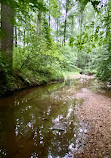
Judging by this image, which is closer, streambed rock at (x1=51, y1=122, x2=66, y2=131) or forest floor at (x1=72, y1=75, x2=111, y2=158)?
forest floor at (x1=72, y1=75, x2=111, y2=158)

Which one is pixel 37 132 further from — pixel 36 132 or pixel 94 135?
pixel 94 135

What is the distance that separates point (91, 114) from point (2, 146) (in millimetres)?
3256

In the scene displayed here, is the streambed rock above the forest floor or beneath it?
above

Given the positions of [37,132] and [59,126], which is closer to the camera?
[37,132]

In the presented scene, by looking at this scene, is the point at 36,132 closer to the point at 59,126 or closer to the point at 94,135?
the point at 59,126

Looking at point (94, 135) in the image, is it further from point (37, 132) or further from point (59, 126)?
point (37, 132)

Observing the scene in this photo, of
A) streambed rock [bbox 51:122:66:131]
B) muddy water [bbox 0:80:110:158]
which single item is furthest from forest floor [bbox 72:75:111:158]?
streambed rock [bbox 51:122:66:131]

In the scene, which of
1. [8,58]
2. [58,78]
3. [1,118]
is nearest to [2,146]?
[1,118]

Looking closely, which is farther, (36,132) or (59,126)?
(59,126)

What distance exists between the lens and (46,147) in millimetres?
2207

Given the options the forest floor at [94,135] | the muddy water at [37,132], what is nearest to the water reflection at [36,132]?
the muddy water at [37,132]

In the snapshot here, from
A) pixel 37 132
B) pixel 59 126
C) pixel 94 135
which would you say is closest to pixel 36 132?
pixel 37 132

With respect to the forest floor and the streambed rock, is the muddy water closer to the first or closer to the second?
the streambed rock

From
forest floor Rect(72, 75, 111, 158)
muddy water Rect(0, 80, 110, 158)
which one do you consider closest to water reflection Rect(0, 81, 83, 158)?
muddy water Rect(0, 80, 110, 158)
